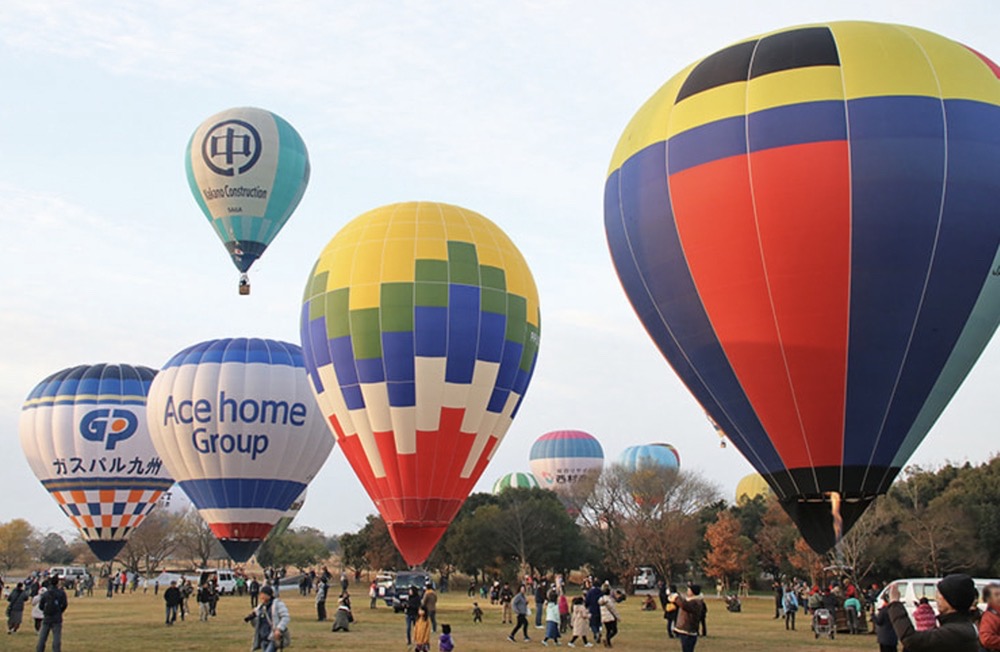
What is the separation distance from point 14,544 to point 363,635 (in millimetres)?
75707

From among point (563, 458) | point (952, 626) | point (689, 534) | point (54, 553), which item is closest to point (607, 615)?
point (952, 626)

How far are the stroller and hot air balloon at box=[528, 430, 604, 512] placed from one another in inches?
1924

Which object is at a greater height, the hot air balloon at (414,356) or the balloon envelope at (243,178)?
the balloon envelope at (243,178)

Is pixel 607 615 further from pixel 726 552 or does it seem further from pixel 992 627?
pixel 726 552

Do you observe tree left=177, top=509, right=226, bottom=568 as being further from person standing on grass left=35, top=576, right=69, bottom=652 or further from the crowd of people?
person standing on grass left=35, top=576, right=69, bottom=652

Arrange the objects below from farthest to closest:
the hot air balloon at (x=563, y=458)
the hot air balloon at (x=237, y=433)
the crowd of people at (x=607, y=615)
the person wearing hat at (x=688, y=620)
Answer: the hot air balloon at (x=563, y=458) → the hot air balloon at (x=237, y=433) → the person wearing hat at (x=688, y=620) → the crowd of people at (x=607, y=615)

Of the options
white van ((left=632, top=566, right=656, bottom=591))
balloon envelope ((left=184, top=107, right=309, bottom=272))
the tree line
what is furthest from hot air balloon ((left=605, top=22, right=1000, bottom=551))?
white van ((left=632, top=566, right=656, bottom=591))

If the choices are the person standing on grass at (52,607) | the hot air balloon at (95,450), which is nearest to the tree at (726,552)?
the hot air balloon at (95,450)

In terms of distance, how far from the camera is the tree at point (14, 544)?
81.9m

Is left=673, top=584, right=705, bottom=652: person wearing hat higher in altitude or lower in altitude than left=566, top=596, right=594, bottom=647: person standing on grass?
higher

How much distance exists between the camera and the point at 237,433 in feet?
93.9

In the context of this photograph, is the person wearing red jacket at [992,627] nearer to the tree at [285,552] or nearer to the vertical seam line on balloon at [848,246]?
the vertical seam line on balloon at [848,246]

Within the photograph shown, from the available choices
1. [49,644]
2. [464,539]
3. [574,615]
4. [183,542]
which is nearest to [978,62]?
[574,615]

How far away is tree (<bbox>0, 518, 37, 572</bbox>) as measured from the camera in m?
81.9
